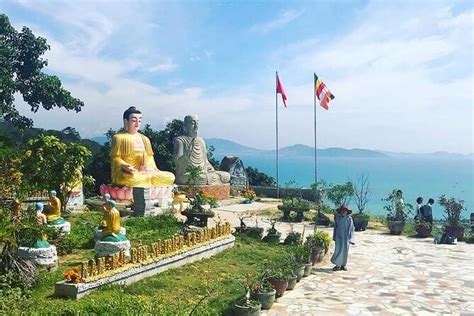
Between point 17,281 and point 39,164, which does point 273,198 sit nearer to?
point 39,164

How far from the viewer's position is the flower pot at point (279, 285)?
1048 cm

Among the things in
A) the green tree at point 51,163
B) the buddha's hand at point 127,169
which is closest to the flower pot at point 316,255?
the green tree at point 51,163

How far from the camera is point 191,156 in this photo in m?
26.5

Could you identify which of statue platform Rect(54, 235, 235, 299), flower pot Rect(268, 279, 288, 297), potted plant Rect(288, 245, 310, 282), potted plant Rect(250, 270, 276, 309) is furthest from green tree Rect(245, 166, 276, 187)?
potted plant Rect(250, 270, 276, 309)

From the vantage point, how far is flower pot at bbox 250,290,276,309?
31.8 ft

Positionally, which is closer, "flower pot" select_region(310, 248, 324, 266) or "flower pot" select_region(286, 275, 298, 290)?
"flower pot" select_region(286, 275, 298, 290)

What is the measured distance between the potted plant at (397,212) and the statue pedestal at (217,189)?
8.70 meters

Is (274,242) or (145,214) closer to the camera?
(274,242)

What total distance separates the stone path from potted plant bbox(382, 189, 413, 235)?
2.79 m

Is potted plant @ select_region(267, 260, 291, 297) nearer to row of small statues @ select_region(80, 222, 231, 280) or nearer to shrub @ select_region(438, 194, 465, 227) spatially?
row of small statues @ select_region(80, 222, 231, 280)

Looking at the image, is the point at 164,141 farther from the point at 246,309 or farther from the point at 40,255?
the point at 246,309

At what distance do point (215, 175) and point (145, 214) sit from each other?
8693 millimetres

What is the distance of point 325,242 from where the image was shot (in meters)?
14.6

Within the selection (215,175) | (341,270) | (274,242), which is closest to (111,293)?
(341,270)
